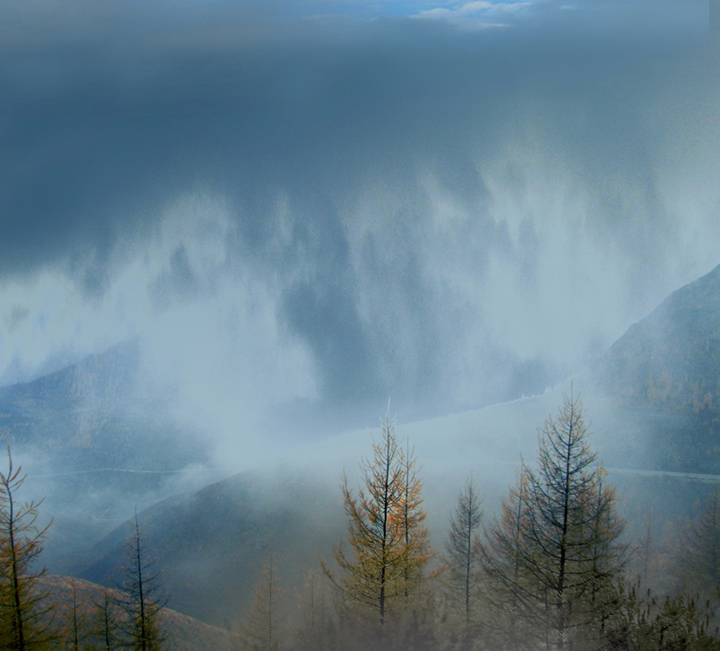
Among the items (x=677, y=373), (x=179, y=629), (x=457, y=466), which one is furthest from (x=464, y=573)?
(x=677, y=373)

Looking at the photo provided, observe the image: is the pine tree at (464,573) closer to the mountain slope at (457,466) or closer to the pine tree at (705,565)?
the pine tree at (705,565)

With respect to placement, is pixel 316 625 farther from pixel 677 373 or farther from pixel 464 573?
pixel 677 373

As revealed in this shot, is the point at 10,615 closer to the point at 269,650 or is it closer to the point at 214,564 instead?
the point at 269,650

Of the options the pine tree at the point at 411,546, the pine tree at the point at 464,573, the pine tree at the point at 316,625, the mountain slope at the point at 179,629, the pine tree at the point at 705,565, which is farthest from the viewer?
the mountain slope at the point at 179,629

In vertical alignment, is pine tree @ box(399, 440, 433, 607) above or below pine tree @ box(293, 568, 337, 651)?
above

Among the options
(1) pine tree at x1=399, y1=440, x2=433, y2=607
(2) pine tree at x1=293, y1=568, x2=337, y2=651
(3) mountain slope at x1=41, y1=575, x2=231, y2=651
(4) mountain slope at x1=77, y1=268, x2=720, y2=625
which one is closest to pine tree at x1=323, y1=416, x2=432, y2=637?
(1) pine tree at x1=399, y1=440, x2=433, y2=607

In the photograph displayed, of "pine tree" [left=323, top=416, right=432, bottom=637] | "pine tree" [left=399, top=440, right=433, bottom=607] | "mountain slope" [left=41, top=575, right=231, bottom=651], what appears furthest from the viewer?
"mountain slope" [left=41, top=575, right=231, bottom=651]

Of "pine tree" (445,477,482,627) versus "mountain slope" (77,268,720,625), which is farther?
"mountain slope" (77,268,720,625)

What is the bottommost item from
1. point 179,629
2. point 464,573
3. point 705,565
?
point 179,629

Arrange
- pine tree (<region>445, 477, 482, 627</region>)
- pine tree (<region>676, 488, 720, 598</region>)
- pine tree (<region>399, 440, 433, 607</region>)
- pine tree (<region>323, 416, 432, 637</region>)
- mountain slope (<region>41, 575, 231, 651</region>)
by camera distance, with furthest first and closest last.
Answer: mountain slope (<region>41, 575, 231, 651</region>) < pine tree (<region>676, 488, 720, 598</region>) < pine tree (<region>445, 477, 482, 627</region>) < pine tree (<region>399, 440, 433, 607</region>) < pine tree (<region>323, 416, 432, 637</region>)

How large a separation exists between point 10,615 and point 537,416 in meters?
164

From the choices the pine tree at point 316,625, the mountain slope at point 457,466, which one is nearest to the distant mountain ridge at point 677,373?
the mountain slope at point 457,466

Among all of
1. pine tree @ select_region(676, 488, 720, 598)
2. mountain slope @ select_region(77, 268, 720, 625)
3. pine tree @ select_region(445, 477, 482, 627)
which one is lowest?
mountain slope @ select_region(77, 268, 720, 625)

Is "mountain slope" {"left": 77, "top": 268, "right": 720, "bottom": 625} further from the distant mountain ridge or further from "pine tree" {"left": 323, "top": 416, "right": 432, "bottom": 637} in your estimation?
"pine tree" {"left": 323, "top": 416, "right": 432, "bottom": 637}
